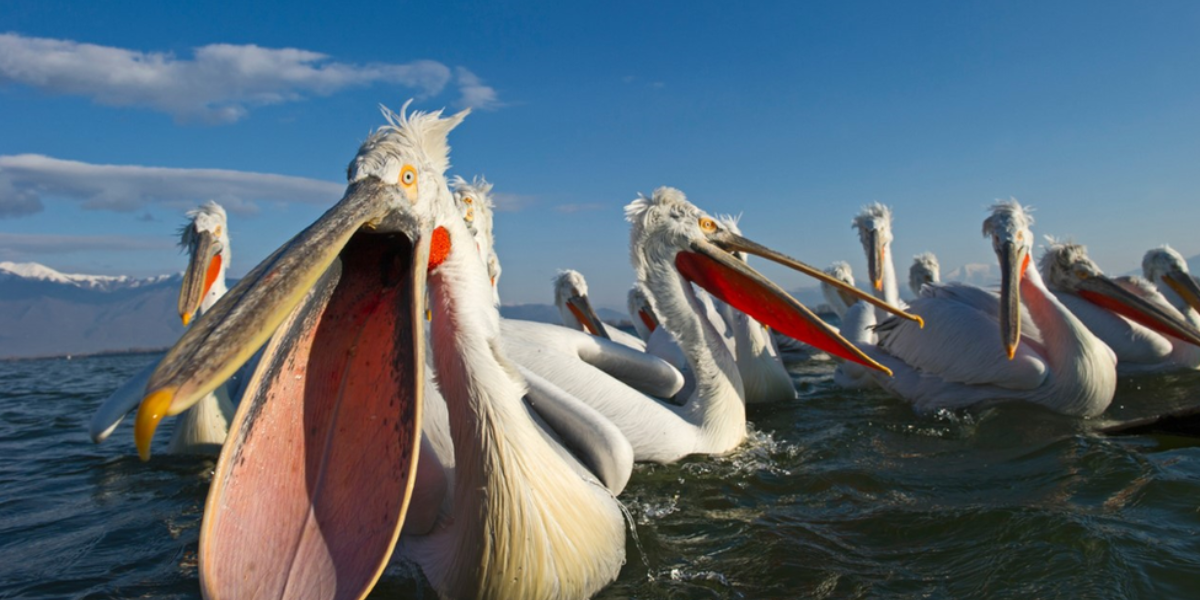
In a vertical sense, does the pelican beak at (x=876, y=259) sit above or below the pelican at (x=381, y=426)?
above

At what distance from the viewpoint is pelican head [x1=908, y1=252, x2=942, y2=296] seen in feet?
29.7

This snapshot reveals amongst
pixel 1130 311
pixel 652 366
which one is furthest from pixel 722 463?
pixel 1130 311

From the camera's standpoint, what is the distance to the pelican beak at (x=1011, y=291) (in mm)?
4629

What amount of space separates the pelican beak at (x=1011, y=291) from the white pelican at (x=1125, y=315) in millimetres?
1214

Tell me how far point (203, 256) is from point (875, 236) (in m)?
6.17

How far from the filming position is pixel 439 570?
2254 millimetres

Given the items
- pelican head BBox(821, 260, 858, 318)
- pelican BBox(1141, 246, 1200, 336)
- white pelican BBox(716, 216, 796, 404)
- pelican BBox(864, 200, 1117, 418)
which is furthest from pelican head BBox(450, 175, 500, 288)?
pelican BBox(1141, 246, 1200, 336)

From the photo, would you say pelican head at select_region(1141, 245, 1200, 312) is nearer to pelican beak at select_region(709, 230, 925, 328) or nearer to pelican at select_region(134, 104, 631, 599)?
pelican beak at select_region(709, 230, 925, 328)

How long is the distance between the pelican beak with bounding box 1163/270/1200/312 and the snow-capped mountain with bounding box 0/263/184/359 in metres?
92.3

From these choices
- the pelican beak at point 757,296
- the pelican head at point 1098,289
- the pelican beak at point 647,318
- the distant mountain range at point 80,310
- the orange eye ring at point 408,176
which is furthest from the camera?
the distant mountain range at point 80,310

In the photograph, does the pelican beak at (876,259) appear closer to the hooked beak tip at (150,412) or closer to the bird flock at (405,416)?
the bird flock at (405,416)

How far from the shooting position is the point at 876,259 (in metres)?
7.56

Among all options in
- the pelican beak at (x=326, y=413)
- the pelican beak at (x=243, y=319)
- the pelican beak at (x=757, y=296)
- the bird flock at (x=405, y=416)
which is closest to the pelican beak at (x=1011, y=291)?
the pelican beak at (x=757, y=296)

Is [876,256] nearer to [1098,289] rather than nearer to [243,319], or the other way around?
[1098,289]
